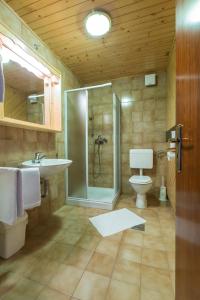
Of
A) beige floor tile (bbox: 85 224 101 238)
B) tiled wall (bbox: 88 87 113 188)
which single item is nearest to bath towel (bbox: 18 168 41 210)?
beige floor tile (bbox: 85 224 101 238)

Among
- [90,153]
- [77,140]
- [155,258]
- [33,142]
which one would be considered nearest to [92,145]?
[90,153]

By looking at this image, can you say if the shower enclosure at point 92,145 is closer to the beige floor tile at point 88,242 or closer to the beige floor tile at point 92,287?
the beige floor tile at point 88,242

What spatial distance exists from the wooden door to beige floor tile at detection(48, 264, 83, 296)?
28.4 inches

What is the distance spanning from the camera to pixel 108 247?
1.58 m

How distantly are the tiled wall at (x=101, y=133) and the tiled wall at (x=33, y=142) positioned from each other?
0.71 metres

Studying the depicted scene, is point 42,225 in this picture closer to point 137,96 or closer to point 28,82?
point 28,82

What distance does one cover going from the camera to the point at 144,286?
115cm

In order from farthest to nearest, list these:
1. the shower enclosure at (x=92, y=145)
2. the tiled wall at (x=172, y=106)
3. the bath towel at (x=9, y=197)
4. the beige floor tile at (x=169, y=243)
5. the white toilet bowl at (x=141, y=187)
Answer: the shower enclosure at (x=92, y=145)
the white toilet bowl at (x=141, y=187)
the tiled wall at (x=172, y=106)
the beige floor tile at (x=169, y=243)
the bath towel at (x=9, y=197)

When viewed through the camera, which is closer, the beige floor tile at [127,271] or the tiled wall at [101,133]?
the beige floor tile at [127,271]

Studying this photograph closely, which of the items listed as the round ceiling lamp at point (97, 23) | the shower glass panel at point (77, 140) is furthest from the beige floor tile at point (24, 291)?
the round ceiling lamp at point (97, 23)

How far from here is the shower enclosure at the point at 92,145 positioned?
8.78ft

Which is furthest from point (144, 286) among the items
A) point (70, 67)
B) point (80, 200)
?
point (70, 67)

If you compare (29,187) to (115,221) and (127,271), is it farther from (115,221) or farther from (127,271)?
(115,221)

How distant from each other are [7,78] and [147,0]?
1.63m
